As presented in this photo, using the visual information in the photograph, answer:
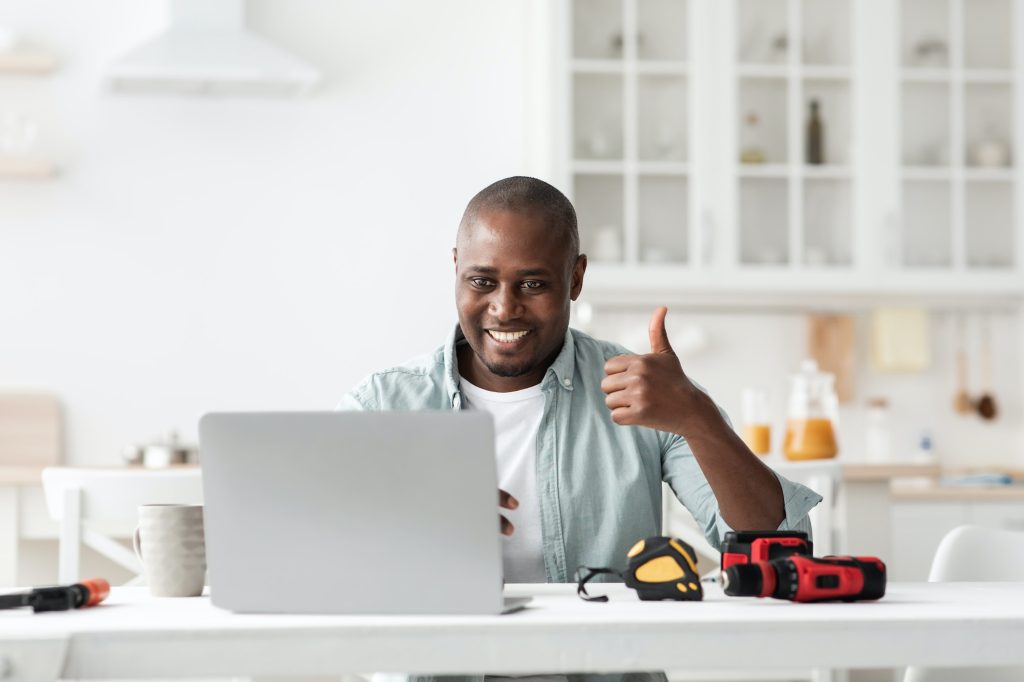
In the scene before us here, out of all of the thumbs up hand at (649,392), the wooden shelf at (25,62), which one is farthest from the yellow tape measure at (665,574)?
the wooden shelf at (25,62)

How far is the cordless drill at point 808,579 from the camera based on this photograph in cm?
102

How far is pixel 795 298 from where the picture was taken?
3.87m

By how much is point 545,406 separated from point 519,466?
0.26 ft

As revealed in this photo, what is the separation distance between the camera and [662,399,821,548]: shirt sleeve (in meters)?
1.40

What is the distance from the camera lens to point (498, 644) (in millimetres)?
870

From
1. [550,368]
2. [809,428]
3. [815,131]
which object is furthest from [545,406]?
[815,131]

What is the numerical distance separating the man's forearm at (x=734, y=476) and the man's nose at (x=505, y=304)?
0.30 m

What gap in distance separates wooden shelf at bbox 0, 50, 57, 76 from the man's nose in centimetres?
249

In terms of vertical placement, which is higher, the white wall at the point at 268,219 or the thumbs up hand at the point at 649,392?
the white wall at the point at 268,219

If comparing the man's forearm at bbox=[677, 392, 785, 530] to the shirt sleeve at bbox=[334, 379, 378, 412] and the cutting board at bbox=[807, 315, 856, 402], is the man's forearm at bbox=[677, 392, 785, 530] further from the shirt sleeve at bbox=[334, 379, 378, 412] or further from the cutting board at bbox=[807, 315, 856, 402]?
the cutting board at bbox=[807, 315, 856, 402]

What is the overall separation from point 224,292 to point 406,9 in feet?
3.36

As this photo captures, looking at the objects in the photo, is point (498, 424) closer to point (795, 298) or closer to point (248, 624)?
point (248, 624)

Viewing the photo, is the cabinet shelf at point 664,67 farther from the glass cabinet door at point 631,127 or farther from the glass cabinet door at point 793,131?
the glass cabinet door at point 793,131

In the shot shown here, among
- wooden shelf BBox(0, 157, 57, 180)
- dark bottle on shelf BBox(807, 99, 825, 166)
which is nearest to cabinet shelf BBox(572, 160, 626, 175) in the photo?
dark bottle on shelf BBox(807, 99, 825, 166)
